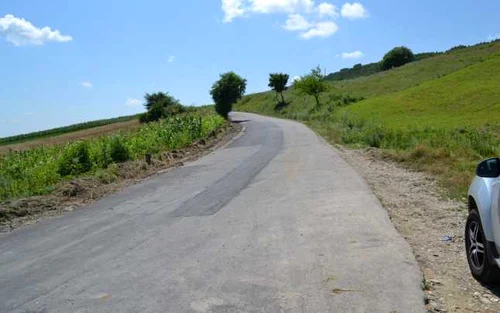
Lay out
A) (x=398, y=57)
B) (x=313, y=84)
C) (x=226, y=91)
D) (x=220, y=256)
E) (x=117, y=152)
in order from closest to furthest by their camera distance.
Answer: (x=220, y=256) < (x=117, y=152) < (x=226, y=91) < (x=313, y=84) < (x=398, y=57)

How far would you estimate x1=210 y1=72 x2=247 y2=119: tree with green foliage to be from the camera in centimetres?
6512

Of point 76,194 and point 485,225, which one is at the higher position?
point 485,225

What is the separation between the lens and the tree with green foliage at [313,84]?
7331cm

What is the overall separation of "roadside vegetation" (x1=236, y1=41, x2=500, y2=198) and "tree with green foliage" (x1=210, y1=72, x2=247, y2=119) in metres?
8.37

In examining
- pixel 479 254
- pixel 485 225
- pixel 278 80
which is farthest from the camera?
pixel 278 80

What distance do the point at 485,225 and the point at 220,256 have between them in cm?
333

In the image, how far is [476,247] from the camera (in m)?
5.52

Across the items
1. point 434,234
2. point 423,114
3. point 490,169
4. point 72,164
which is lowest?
point 423,114

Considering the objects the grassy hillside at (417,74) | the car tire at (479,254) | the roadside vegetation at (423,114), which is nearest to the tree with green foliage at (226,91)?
the roadside vegetation at (423,114)

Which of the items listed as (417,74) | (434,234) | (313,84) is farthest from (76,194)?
(417,74)

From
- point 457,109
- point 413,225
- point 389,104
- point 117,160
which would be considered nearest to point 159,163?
point 117,160

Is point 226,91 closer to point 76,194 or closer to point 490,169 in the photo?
point 76,194

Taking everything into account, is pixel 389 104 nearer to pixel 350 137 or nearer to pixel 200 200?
pixel 350 137

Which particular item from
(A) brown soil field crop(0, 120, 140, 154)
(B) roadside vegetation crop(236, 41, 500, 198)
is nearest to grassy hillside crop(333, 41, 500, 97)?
(B) roadside vegetation crop(236, 41, 500, 198)
